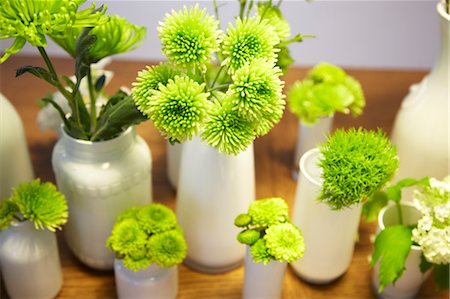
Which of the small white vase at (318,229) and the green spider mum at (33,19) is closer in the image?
the green spider mum at (33,19)

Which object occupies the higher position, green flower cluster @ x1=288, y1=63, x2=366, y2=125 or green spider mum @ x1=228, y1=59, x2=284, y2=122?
green spider mum @ x1=228, y1=59, x2=284, y2=122

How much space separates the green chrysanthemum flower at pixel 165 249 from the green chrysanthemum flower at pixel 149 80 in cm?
15

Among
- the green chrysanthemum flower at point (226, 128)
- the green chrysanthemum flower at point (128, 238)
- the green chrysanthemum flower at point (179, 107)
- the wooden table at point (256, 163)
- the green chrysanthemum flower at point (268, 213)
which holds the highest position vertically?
the green chrysanthemum flower at point (179, 107)

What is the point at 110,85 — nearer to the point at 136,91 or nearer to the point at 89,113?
the point at 89,113

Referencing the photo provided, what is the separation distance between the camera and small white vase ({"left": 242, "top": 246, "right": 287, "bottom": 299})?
52 centimetres

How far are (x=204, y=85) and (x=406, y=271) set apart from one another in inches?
12.1

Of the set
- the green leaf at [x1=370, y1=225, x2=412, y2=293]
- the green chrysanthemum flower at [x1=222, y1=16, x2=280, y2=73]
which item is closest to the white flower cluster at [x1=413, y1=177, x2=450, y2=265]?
the green leaf at [x1=370, y1=225, x2=412, y2=293]

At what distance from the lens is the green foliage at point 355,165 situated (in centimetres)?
44

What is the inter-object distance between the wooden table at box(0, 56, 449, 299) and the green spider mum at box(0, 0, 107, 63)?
0.71ft

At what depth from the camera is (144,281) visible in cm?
54

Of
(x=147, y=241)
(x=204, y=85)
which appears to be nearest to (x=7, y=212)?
(x=147, y=241)

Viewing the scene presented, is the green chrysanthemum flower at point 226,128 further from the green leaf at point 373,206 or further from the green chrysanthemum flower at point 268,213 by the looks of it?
the green leaf at point 373,206

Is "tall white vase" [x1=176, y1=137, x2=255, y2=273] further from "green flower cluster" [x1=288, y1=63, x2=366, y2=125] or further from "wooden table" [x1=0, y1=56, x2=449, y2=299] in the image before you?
"green flower cluster" [x1=288, y1=63, x2=366, y2=125]

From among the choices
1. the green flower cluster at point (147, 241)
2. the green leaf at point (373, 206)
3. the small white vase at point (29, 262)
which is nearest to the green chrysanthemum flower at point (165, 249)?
the green flower cluster at point (147, 241)
